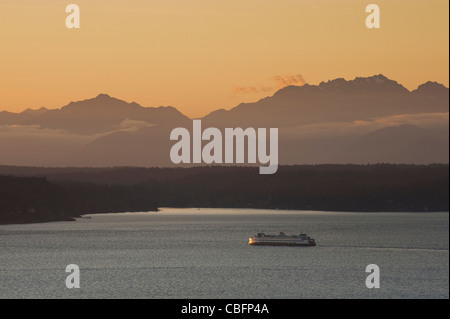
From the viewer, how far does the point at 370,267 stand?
14525cm

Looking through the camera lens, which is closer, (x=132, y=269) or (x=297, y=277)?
(x=297, y=277)
